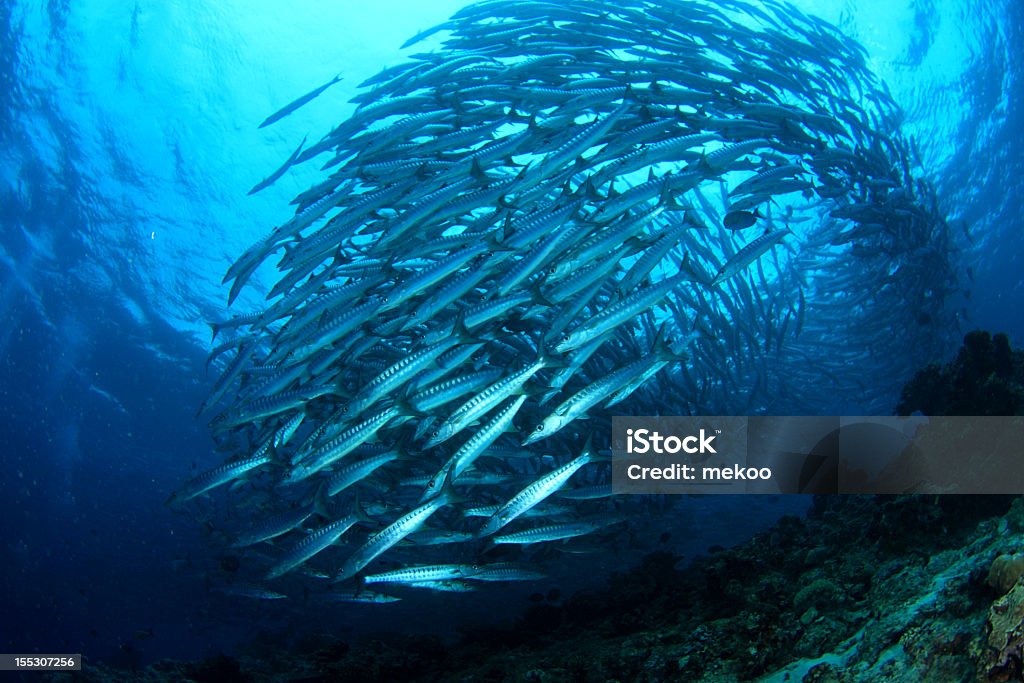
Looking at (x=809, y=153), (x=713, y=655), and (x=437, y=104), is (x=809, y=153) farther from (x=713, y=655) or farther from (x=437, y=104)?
(x=713, y=655)

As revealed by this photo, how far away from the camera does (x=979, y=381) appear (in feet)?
23.2

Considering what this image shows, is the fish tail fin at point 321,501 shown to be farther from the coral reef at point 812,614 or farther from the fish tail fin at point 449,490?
the coral reef at point 812,614

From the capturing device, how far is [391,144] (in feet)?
20.7

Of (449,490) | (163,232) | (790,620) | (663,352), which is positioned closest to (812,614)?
(790,620)

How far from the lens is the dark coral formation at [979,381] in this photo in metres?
6.55

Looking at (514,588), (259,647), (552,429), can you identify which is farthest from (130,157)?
(552,429)

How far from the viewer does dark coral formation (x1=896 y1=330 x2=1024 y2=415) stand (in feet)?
21.5

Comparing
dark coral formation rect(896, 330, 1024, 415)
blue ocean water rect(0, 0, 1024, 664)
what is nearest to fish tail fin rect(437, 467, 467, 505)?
dark coral formation rect(896, 330, 1024, 415)

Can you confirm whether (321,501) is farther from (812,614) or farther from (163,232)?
(163,232)

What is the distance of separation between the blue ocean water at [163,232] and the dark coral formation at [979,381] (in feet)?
19.1

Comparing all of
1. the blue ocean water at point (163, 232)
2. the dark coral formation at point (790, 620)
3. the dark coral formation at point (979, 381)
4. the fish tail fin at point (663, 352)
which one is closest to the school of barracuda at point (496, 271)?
the fish tail fin at point (663, 352)

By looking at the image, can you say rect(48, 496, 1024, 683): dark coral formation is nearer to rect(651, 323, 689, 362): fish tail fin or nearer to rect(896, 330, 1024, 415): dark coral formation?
rect(896, 330, 1024, 415): dark coral formation

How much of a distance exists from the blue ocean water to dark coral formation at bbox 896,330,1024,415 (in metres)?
5.82

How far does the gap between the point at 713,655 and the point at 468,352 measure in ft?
10.2
